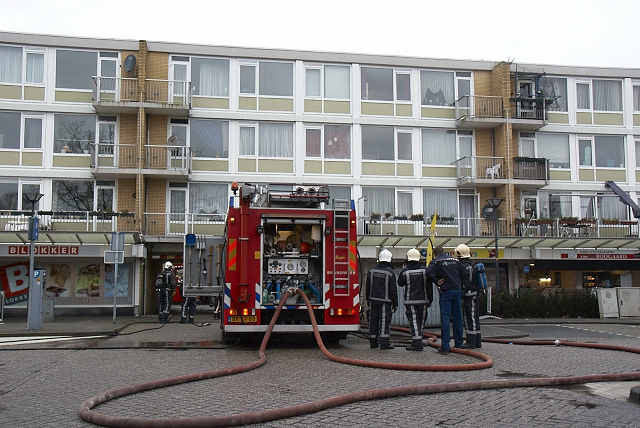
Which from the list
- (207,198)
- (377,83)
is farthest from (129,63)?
(377,83)

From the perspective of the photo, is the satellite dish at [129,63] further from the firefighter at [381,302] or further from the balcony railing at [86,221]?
the firefighter at [381,302]

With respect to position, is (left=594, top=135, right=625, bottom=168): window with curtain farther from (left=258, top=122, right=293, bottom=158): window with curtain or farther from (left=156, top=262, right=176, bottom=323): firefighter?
(left=156, top=262, right=176, bottom=323): firefighter

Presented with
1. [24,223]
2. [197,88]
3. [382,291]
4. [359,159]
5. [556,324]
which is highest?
[197,88]

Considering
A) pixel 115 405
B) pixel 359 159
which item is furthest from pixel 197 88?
pixel 115 405

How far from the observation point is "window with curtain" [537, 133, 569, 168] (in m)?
30.1

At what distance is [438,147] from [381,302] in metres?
18.6

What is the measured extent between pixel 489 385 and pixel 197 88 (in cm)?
2237

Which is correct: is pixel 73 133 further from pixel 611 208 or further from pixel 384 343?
pixel 611 208

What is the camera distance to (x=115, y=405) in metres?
6.55

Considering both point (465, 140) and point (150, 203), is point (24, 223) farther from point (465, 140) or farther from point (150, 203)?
point (465, 140)

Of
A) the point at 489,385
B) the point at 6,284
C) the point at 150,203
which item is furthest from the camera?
the point at 150,203

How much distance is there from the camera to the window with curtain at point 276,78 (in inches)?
1104

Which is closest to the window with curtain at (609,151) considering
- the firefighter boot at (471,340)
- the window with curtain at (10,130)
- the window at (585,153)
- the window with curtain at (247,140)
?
the window at (585,153)

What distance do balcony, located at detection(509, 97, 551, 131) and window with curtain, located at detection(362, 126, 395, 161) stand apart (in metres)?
5.34
